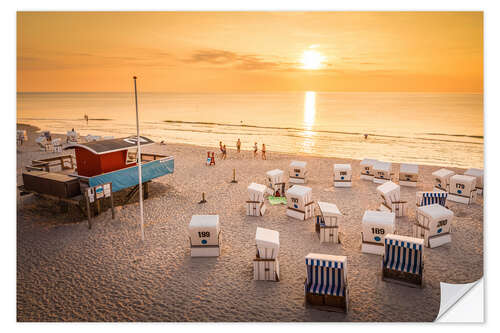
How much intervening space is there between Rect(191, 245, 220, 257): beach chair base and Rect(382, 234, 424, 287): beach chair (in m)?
5.28

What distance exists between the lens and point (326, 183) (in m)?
19.2

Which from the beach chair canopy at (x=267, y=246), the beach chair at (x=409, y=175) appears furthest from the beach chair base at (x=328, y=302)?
the beach chair at (x=409, y=175)

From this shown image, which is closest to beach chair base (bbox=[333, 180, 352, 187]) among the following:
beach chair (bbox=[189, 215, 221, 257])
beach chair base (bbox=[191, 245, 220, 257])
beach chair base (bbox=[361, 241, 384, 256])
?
beach chair base (bbox=[361, 241, 384, 256])

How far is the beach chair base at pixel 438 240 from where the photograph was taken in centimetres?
1074

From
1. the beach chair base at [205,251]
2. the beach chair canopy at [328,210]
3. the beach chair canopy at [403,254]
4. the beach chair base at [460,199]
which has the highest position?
the beach chair canopy at [328,210]

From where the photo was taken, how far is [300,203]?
1332 centimetres

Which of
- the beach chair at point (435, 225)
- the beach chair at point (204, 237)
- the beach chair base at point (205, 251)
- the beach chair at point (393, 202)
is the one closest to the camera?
the beach chair at point (204, 237)

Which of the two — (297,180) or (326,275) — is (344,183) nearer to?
(297,180)

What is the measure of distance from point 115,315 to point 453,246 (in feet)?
36.9

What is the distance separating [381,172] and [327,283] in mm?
12537

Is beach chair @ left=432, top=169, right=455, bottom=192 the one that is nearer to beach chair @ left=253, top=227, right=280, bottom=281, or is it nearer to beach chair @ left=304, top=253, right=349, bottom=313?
beach chair @ left=304, top=253, right=349, bottom=313

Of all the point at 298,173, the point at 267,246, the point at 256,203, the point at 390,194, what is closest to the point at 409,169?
the point at 390,194

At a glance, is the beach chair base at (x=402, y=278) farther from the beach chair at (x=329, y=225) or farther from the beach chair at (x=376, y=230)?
the beach chair at (x=329, y=225)
